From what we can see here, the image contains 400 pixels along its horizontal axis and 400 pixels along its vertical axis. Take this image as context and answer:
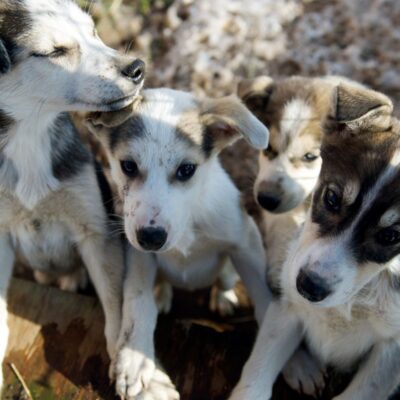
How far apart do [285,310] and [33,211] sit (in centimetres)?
155

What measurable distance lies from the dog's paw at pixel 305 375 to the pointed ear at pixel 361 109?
55.9 inches

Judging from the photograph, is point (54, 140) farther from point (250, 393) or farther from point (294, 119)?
point (250, 393)

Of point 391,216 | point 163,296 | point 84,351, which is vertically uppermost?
point 391,216

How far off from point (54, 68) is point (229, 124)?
0.99 metres

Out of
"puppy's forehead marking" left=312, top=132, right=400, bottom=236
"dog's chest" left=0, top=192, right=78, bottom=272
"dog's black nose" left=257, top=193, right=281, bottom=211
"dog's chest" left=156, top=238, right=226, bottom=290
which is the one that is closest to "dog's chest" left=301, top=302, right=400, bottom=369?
"puppy's forehead marking" left=312, top=132, right=400, bottom=236

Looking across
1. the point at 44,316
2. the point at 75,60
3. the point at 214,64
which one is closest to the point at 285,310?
the point at 44,316

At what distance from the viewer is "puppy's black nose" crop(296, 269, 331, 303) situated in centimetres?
255

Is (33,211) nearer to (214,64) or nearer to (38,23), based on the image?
(38,23)

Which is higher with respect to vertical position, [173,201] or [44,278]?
[173,201]

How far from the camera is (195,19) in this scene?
594cm

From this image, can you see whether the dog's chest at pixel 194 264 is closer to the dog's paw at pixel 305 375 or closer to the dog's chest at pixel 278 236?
the dog's chest at pixel 278 236

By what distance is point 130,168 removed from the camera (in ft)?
10.2

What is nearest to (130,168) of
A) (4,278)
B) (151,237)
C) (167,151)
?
(167,151)

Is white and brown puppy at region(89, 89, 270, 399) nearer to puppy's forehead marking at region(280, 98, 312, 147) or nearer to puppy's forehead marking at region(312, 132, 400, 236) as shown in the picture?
puppy's forehead marking at region(312, 132, 400, 236)
